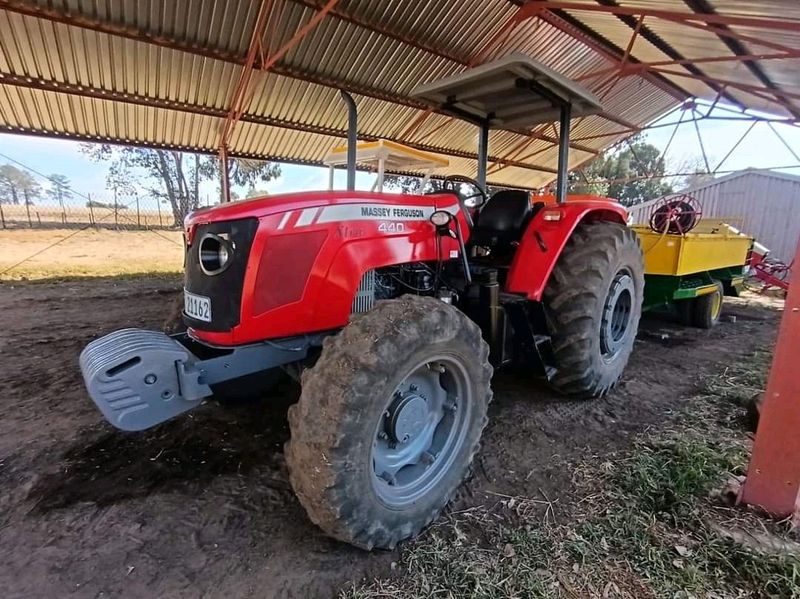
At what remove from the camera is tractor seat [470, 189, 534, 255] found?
3.05m

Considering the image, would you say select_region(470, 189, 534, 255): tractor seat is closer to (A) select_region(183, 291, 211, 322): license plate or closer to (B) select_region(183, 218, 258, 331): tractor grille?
(B) select_region(183, 218, 258, 331): tractor grille

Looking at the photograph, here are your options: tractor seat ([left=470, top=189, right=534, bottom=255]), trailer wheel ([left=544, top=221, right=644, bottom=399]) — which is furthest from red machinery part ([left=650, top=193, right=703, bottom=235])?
tractor seat ([left=470, top=189, right=534, bottom=255])

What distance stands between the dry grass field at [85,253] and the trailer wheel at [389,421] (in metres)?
9.70

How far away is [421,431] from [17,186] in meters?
22.7

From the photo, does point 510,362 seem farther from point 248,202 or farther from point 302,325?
point 248,202

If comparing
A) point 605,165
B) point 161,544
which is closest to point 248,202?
point 161,544

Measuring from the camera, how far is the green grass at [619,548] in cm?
164

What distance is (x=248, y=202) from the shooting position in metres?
1.96

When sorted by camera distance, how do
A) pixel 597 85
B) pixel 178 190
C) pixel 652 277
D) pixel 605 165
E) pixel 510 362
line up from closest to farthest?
pixel 510 362 < pixel 652 277 < pixel 597 85 < pixel 178 190 < pixel 605 165

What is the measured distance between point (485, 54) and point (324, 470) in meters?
8.77

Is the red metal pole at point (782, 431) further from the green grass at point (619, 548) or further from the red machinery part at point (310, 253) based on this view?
the red machinery part at point (310, 253)

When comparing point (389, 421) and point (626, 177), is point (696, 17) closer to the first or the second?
point (389, 421)

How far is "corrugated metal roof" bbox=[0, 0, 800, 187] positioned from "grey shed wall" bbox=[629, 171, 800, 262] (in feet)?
9.95

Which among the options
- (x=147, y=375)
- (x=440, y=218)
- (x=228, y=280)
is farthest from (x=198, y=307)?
(x=440, y=218)
